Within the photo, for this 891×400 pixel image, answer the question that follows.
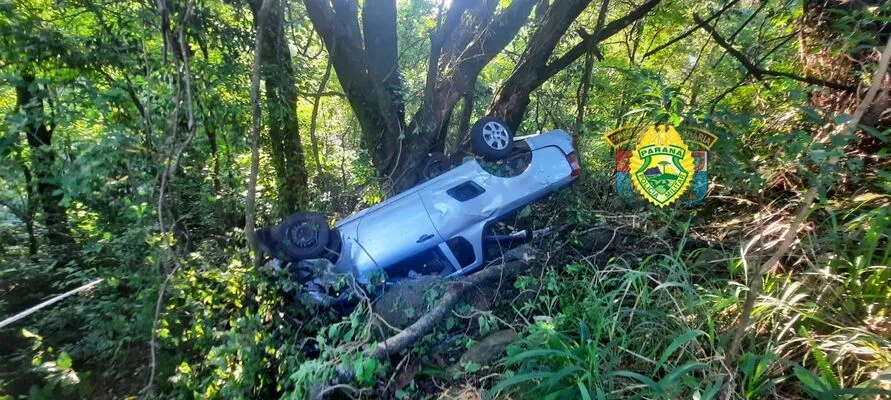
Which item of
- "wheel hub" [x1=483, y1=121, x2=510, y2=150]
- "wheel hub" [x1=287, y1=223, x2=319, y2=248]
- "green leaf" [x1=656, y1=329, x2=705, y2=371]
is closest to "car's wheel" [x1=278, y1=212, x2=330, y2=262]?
"wheel hub" [x1=287, y1=223, x2=319, y2=248]

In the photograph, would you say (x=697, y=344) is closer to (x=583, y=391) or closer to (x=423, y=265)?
(x=583, y=391)

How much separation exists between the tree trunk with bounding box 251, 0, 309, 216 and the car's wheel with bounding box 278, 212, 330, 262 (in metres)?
1.23

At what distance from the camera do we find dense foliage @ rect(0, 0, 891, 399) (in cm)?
235

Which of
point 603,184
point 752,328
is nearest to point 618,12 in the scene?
point 603,184

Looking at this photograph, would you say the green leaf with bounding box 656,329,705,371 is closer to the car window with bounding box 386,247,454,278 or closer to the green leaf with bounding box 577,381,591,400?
the green leaf with bounding box 577,381,591,400

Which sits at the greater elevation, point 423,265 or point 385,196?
point 385,196

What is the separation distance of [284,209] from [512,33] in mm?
3353

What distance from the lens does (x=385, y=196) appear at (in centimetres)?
509

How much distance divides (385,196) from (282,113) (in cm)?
139

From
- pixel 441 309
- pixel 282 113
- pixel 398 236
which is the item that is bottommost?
pixel 441 309

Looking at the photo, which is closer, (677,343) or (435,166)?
(677,343)

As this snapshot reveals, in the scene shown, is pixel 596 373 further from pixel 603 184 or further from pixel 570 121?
pixel 570 121

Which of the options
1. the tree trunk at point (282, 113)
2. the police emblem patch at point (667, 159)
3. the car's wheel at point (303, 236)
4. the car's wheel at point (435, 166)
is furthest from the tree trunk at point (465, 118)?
the police emblem patch at point (667, 159)

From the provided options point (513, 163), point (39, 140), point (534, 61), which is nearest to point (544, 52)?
point (534, 61)
